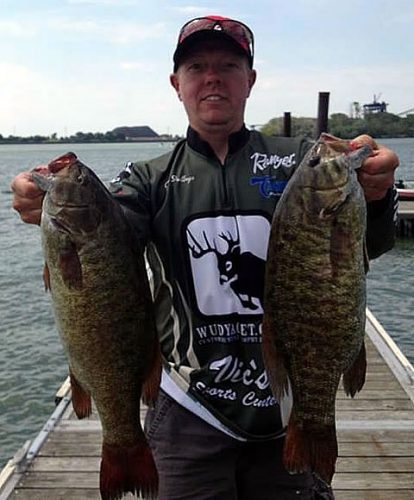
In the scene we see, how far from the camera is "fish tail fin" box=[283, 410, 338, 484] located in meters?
2.84

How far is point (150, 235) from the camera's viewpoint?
10.5 feet

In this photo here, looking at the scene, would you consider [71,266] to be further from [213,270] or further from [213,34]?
[213,34]

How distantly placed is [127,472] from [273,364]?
0.74 m

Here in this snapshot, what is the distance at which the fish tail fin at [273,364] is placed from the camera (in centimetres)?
285

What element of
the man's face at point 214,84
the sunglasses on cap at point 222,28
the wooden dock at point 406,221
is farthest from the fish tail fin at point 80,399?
the wooden dock at point 406,221

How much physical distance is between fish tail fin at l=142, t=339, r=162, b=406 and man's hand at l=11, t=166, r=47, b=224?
0.73 meters

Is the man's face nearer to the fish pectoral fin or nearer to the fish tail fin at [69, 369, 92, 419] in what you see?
the fish pectoral fin

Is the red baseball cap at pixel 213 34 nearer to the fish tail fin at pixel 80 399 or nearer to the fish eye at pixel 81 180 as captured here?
the fish eye at pixel 81 180

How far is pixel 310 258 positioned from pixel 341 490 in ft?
11.5

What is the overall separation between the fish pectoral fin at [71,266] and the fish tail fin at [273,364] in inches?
30.1

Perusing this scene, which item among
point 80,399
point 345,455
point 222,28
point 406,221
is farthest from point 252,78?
point 406,221

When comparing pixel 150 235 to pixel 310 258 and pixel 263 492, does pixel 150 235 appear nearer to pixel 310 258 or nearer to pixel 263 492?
pixel 310 258

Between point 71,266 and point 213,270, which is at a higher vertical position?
point 71,266

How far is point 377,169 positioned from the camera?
271 cm
